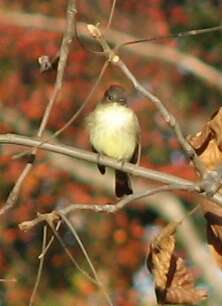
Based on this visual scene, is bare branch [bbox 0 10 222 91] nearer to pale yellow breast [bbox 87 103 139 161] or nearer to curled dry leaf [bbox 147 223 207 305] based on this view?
pale yellow breast [bbox 87 103 139 161]

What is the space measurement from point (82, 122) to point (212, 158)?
944cm

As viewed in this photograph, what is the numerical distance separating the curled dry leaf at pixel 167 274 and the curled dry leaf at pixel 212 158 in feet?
0.40

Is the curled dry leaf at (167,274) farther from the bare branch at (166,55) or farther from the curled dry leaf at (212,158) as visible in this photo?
the bare branch at (166,55)

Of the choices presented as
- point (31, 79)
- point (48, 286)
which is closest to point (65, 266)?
point (48, 286)

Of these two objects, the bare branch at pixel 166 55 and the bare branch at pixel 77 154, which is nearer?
the bare branch at pixel 77 154

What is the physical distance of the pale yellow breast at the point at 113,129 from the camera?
195 inches

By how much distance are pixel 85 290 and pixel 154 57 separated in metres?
2.35

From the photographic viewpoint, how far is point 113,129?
496 cm

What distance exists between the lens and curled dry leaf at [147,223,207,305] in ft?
8.70

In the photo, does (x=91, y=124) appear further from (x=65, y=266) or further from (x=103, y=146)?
(x=65, y=266)

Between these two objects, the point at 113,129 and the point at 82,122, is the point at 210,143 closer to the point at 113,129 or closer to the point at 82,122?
the point at 113,129

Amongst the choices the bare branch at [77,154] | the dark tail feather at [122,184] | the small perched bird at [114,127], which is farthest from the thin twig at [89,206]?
the dark tail feather at [122,184]

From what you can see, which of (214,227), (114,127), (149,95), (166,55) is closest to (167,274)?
(214,227)

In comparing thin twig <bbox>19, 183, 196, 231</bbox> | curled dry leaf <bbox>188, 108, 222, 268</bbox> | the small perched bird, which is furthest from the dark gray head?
thin twig <bbox>19, 183, 196, 231</bbox>
